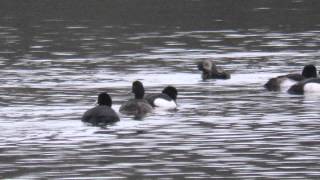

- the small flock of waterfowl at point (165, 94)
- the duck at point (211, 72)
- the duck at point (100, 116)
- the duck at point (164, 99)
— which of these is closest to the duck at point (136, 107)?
the small flock of waterfowl at point (165, 94)

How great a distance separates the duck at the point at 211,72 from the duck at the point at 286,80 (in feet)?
8.24

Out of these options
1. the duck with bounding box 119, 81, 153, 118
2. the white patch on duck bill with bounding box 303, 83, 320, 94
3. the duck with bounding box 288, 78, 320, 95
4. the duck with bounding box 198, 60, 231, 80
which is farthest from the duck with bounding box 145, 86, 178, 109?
the duck with bounding box 198, 60, 231, 80

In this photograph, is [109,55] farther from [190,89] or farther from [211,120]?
[211,120]

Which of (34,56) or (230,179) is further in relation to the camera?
(34,56)

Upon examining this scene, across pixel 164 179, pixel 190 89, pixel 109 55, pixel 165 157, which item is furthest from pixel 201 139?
pixel 109 55

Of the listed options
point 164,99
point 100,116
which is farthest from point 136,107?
point 100,116

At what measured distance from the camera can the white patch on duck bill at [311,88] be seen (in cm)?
3456

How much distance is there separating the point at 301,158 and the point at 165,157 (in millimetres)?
2332

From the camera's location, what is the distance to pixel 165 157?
2327cm

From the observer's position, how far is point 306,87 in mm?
34562

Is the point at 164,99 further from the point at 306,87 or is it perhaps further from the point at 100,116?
the point at 306,87

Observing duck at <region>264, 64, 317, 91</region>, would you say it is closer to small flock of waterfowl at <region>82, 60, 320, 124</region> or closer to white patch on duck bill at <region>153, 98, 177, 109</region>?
small flock of waterfowl at <region>82, 60, 320, 124</region>

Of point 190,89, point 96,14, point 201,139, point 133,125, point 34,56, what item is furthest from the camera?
point 96,14

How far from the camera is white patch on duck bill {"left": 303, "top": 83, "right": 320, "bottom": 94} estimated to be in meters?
34.6
